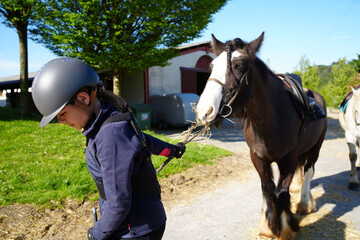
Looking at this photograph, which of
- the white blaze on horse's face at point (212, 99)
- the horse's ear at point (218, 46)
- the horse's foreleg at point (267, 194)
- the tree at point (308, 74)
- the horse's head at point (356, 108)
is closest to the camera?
the white blaze on horse's face at point (212, 99)

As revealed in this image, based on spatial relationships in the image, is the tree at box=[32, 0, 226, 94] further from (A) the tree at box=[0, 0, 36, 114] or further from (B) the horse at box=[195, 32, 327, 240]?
(B) the horse at box=[195, 32, 327, 240]

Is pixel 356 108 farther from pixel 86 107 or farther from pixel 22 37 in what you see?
pixel 22 37

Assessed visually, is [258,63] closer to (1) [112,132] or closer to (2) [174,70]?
(1) [112,132]

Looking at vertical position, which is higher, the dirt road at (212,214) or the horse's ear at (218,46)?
the horse's ear at (218,46)

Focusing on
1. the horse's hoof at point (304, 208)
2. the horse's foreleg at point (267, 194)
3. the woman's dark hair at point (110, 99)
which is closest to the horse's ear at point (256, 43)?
the horse's foreleg at point (267, 194)

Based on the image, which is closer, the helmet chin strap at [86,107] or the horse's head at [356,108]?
the helmet chin strap at [86,107]

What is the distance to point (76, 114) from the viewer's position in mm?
1384

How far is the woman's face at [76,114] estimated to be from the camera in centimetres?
137

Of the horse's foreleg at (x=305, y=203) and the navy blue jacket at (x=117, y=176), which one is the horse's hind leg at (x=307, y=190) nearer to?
the horse's foreleg at (x=305, y=203)

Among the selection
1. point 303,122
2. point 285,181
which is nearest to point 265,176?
point 285,181

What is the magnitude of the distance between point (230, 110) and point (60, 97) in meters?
1.51

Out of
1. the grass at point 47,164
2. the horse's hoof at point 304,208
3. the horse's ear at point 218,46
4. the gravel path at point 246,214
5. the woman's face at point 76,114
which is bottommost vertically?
the gravel path at point 246,214

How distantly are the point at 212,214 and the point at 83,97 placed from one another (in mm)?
2915

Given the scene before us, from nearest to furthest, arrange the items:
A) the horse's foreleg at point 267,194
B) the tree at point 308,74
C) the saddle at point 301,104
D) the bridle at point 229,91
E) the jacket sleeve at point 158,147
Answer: the jacket sleeve at point 158,147 < the bridle at point 229,91 < the horse's foreleg at point 267,194 < the saddle at point 301,104 < the tree at point 308,74
